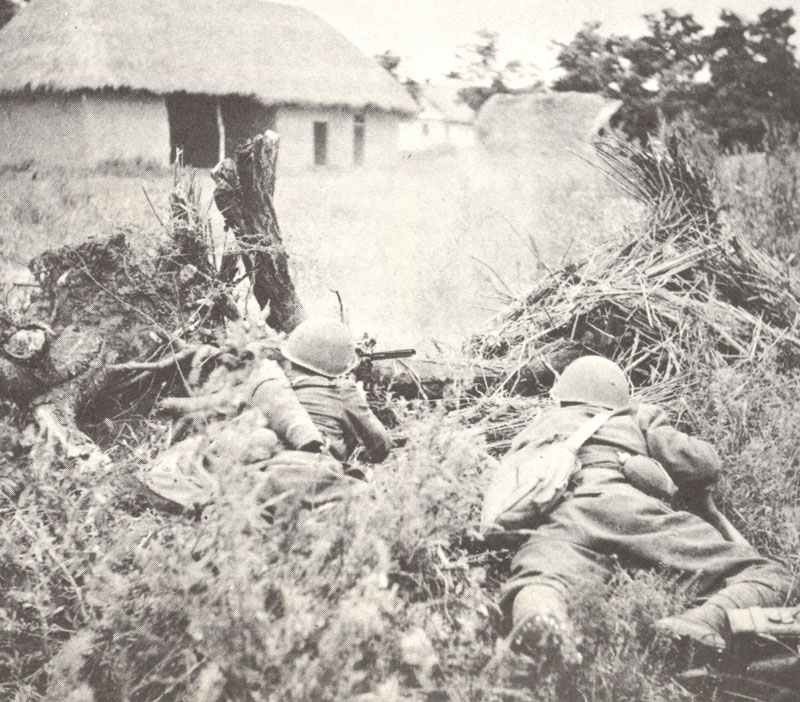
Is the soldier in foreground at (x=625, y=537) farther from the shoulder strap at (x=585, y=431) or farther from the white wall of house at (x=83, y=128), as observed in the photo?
the white wall of house at (x=83, y=128)

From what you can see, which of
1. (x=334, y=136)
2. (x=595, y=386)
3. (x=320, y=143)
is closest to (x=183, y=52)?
(x=334, y=136)

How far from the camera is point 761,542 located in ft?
12.5

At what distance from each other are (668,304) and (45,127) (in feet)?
48.7

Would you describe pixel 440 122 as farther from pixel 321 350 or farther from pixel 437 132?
pixel 321 350

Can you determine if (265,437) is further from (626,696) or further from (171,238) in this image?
(171,238)

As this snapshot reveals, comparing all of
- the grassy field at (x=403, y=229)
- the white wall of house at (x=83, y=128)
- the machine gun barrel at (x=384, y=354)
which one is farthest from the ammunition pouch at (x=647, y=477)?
the white wall of house at (x=83, y=128)

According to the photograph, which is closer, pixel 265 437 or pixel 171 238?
pixel 265 437

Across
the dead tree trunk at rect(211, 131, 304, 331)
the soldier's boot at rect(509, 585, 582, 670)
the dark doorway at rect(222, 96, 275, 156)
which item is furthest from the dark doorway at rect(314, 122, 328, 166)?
the soldier's boot at rect(509, 585, 582, 670)

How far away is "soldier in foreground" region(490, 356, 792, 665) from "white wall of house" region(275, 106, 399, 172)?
18.4 m

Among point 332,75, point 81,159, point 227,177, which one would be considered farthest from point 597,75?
point 227,177

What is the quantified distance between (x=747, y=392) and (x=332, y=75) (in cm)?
1985

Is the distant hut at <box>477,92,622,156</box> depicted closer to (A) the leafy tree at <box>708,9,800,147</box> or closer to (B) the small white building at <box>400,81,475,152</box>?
(A) the leafy tree at <box>708,9,800,147</box>

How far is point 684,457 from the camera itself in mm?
3553

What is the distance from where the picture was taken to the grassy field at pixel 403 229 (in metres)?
7.81
